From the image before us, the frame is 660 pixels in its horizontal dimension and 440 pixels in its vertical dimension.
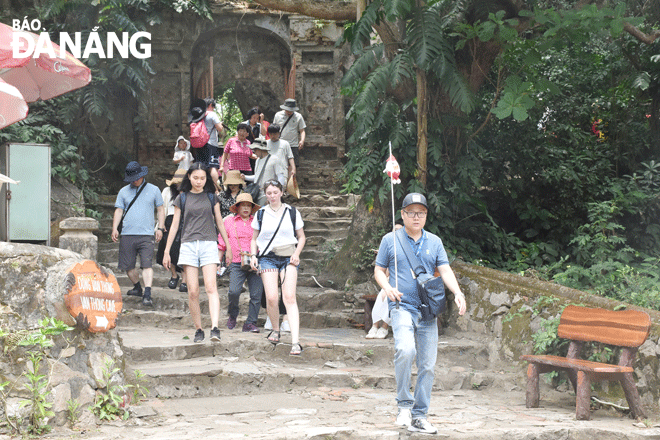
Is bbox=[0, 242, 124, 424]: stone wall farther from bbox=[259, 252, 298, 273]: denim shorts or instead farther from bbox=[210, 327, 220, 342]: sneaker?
bbox=[259, 252, 298, 273]: denim shorts

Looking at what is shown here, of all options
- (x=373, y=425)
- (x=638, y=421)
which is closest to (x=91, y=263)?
(x=373, y=425)

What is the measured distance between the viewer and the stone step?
242 inches

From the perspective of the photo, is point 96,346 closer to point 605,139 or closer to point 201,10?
point 605,139

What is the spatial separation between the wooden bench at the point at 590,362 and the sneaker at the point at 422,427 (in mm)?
1402

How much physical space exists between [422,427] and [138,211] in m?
4.95

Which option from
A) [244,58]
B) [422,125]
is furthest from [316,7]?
[244,58]

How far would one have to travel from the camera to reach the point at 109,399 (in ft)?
17.2

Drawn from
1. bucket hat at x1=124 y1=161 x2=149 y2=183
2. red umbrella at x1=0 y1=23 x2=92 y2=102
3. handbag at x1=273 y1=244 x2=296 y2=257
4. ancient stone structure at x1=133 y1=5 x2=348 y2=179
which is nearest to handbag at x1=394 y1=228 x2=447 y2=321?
handbag at x1=273 y1=244 x2=296 y2=257

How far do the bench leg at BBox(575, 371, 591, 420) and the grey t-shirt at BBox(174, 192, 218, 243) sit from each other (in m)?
3.56

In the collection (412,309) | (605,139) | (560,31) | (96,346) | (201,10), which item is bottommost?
(96,346)

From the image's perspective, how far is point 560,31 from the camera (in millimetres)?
8078

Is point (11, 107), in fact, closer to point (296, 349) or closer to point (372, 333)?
point (296, 349)

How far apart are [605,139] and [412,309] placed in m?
7.49

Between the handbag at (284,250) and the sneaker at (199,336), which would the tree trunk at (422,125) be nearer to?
the handbag at (284,250)
